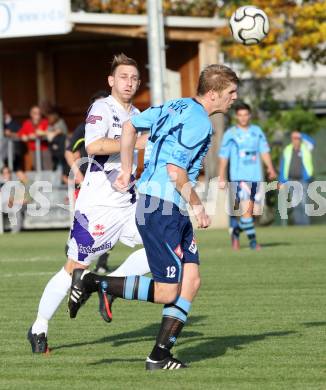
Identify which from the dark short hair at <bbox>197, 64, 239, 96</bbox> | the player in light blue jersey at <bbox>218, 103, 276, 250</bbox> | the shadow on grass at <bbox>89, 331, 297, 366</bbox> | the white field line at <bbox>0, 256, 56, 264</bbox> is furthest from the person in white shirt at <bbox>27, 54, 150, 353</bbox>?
the player in light blue jersey at <bbox>218, 103, 276, 250</bbox>

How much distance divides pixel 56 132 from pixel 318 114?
859 centimetres

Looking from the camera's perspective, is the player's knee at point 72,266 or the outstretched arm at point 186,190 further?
the player's knee at point 72,266

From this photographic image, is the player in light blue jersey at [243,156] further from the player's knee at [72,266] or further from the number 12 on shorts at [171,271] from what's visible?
the number 12 on shorts at [171,271]

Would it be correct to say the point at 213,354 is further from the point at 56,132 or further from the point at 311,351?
the point at 56,132

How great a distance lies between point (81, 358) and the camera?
8.12 meters

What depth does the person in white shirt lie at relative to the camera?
8461mm

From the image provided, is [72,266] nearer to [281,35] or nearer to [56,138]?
[56,138]

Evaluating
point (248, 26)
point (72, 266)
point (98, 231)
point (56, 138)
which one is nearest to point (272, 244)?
point (248, 26)

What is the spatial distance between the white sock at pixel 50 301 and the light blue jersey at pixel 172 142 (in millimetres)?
1270

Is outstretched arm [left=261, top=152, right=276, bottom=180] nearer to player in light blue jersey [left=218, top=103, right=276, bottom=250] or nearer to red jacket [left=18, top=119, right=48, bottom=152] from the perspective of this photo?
player in light blue jersey [left=218, top=103, right=276, bottom=250]

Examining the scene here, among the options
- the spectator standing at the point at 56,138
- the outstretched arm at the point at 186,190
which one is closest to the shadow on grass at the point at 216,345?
the outstretched arm at the point at 186,190

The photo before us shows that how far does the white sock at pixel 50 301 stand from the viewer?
840cm

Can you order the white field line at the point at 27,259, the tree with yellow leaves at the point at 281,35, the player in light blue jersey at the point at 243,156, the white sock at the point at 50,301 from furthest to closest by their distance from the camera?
1. the tree with yellow leaves at the point at 281,35
2. the player in light blue jersey at the point at 243,156
3. the white field line at the point at 27,259
4. the white sock at the point at 50,301

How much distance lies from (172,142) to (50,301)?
1.76 meters
